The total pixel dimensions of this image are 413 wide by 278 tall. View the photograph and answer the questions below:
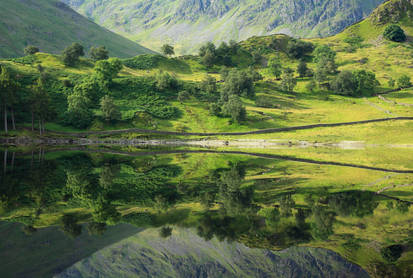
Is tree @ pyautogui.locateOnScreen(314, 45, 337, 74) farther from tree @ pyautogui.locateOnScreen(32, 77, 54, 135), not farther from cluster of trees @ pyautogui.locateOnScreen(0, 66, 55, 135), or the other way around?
cluster of trees @ pyautogui.locateOnScreen(0, 66, 55, 135)

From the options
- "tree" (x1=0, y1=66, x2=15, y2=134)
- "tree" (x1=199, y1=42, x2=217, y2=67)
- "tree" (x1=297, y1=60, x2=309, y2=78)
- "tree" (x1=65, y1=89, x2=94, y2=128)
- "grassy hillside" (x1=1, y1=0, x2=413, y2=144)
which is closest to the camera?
"tree" (x1=0, y1=66, x2=15, y2=134)

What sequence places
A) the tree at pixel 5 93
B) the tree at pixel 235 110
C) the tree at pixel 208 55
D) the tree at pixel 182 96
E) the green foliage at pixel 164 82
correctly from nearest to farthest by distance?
the tree at pixel 5 93
the tree at pixel 235 110
the tree at pixel 182 96
the green foliage at pixel 164 82
the tree at pixel 208 55

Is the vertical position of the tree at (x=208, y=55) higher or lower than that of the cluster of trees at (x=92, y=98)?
higher

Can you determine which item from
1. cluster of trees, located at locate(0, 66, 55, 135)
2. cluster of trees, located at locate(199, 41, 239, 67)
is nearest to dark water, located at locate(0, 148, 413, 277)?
cluster of trees, located at locate(0, 66, 55, 135)

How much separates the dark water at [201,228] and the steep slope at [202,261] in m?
0.05

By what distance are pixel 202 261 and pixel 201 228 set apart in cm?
333

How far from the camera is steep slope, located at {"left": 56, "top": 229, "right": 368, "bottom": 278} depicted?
15.2 m

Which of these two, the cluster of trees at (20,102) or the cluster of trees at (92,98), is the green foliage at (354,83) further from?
the cluster of trees at (20,102)

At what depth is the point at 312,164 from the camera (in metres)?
51.8

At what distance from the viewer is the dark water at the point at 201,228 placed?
15727 mm

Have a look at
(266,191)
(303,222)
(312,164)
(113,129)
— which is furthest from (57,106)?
(303,222)

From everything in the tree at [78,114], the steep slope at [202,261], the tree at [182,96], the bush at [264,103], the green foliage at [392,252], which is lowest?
the steep slope at [202,261]

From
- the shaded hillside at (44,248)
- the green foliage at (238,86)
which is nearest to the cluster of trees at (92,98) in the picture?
the green foliage at (238,86)

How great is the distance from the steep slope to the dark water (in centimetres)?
5
